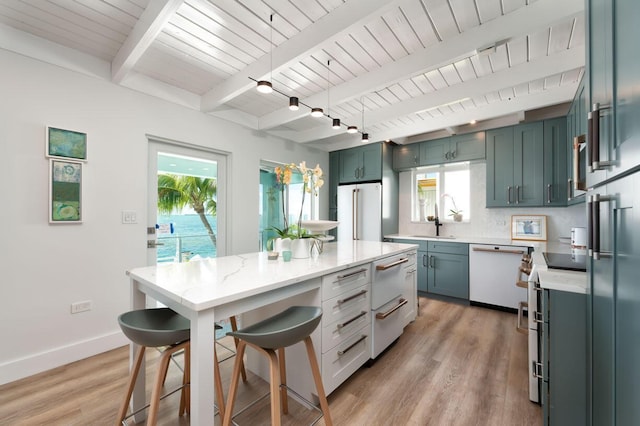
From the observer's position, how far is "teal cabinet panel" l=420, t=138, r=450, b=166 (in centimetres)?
408

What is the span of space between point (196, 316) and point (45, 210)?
210cm

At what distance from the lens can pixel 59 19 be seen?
1.91 m

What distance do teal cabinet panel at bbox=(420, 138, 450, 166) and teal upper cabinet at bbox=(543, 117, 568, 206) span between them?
1170 mm

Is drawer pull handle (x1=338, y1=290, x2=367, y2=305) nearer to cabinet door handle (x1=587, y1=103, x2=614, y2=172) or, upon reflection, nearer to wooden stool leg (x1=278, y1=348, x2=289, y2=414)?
wooden stool leg (x1=278, y1=348, x2=289, y2=414)

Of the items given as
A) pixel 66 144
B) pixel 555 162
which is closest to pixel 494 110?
pixel 555 162

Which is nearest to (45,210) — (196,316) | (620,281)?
(196,316)

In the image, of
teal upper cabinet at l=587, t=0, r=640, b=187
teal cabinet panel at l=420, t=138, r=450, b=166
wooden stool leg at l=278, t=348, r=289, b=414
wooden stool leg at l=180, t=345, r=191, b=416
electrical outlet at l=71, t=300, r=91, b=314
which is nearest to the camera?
teal upper cabinet at l=587, t=0, r=640, b=187

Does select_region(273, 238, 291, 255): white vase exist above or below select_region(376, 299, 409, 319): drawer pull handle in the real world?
above

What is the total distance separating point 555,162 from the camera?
321 centimetres

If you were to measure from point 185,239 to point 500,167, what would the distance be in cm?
419

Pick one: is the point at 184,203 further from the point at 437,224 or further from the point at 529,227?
the point at 529,227

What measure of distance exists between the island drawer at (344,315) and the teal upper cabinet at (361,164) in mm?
2738

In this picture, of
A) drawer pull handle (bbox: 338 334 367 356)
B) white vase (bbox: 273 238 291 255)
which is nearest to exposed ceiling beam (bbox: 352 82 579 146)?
white vase (bbox: 273 238 291 255)

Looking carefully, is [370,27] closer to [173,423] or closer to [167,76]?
[167,76]
